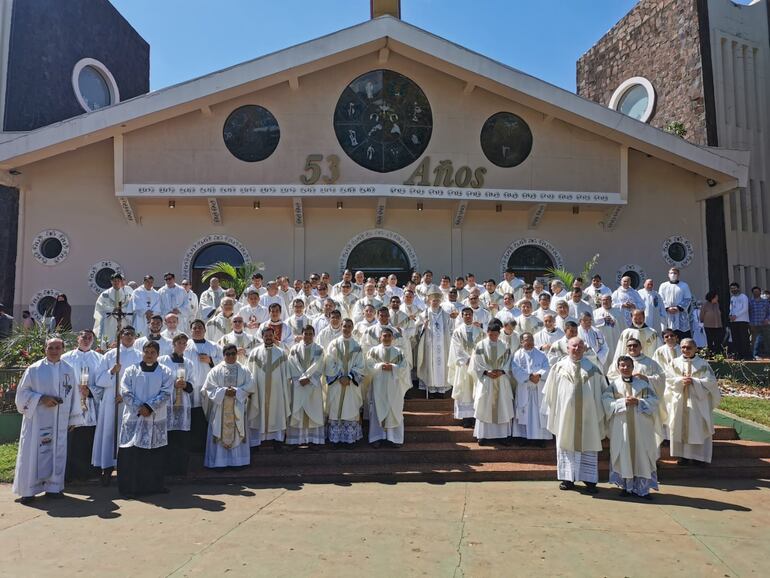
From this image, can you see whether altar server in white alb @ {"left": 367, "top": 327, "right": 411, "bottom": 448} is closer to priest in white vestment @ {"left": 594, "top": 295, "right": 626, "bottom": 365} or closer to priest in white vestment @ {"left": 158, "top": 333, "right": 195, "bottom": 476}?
priest in white vestment @ {"left": 158, "top": 333, "right": 195, "bottom": 476}

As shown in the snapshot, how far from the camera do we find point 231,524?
244 inches

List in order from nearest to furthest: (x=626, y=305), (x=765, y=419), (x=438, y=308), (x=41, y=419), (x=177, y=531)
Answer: (x=177, y=531) → (x=41, y=419) → (x=765, y=419) → (x=438, y=308) → (x=626, y=305)

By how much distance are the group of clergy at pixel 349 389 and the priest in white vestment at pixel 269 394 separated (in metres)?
0.02

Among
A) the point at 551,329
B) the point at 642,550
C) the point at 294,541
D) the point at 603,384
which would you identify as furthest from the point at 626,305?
the point at 294,541

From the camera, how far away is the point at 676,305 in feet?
42.9

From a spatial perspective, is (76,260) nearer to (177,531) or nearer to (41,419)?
(41,419)

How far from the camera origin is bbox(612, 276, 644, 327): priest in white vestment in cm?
1224

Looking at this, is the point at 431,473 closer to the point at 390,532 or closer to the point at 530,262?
the point at 390,532

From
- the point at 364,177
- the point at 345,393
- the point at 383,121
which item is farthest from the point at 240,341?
the point at 383,121

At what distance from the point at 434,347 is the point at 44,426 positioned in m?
6.27

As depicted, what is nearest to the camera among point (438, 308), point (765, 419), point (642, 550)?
→ point (642, 550)

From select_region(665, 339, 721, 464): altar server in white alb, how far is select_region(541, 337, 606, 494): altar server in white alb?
1412 mm

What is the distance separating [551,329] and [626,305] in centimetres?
294

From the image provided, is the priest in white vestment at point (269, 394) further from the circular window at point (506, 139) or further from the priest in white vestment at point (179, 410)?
the circular window at point (506, 139)
